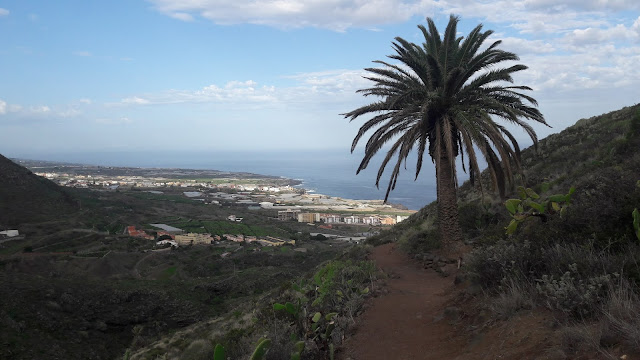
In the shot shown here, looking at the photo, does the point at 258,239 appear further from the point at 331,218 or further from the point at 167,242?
the point at 331,218

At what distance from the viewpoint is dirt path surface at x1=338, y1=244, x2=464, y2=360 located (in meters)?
4.95

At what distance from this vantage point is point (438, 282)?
845 cm

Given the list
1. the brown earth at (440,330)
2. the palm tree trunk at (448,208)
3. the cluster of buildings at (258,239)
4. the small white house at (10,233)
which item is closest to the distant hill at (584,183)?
the palm tree trunk at (448,208)

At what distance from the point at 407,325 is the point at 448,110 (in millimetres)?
6402

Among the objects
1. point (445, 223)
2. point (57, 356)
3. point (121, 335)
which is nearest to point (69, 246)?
point (121, 335)

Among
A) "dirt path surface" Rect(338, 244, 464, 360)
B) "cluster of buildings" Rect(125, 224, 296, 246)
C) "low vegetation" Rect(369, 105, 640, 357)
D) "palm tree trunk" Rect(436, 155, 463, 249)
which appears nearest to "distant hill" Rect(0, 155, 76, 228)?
"cluster of buildings" Rect(125, 224, 296, 246)

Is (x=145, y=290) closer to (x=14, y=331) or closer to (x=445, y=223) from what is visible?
(x=14, y=331)

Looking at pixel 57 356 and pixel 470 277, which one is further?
pixel 57 356

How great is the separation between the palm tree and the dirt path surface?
10.4 feet

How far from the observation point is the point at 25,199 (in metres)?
44.5

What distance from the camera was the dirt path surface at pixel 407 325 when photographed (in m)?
4.95

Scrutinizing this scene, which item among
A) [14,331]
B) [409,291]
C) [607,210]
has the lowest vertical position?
[14,331]

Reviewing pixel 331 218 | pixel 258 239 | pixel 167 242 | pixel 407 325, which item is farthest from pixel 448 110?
pixel 331 218

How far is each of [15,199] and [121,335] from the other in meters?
36.2
